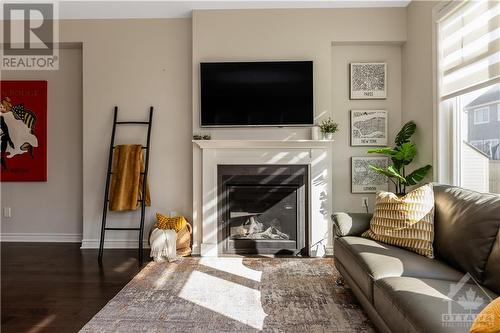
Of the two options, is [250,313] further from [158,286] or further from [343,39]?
[343,39]

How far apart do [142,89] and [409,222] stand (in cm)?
328

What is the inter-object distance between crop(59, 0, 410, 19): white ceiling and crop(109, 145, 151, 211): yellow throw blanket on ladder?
5.20 ft

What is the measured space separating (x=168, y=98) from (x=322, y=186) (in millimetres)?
2113

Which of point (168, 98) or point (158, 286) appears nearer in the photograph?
point (158, 286)

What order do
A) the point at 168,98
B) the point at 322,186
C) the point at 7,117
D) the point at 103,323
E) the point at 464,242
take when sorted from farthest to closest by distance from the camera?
1. the point at 7,117
2. the point at 168,98
3. the point at 322,186
4. the point at 103,323
5. the point at 464,242

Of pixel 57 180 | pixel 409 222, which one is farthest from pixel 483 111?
pixel 57 180

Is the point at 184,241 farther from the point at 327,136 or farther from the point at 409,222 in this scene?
the point at 409,222

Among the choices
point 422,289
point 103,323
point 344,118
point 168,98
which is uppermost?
point 168,98

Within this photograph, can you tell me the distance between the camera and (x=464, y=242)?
2.02 meters

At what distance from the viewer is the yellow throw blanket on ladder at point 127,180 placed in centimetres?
400

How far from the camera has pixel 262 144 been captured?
3873mm

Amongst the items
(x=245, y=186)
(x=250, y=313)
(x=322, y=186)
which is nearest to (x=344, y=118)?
(x=322, y=186)

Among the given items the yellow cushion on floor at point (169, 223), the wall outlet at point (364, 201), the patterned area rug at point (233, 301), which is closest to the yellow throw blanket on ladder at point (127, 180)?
the yellow cushion on floor at point (169, 223)

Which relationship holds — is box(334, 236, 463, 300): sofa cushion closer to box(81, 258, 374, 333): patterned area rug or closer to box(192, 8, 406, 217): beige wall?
box(81, 258, 374, 333): patterned area rug
